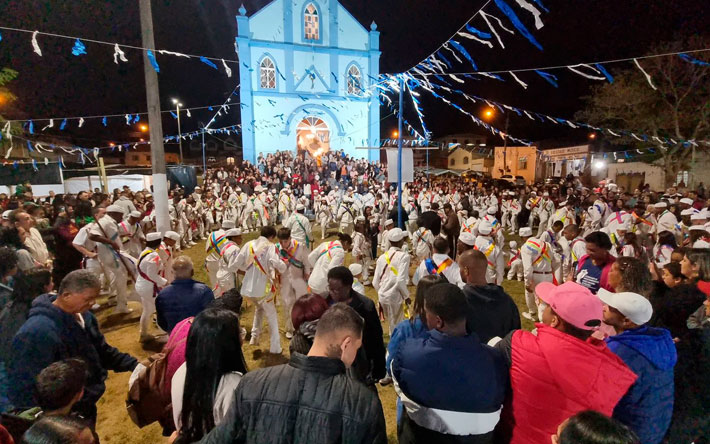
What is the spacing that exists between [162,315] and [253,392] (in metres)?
2.61

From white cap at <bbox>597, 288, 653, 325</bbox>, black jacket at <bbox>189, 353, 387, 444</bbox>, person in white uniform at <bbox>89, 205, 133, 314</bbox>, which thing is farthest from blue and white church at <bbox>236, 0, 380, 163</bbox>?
black jacket at <bbox>189, 353, 387, 444</bbox>

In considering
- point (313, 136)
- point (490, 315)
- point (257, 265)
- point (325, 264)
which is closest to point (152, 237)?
point (257, 265)

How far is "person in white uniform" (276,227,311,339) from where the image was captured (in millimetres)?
5863

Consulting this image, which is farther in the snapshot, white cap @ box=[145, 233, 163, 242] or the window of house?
the window of house

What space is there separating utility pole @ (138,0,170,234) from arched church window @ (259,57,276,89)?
21867 millimetres

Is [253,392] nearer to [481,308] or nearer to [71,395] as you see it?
[71,395]

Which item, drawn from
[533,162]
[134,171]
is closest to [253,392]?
[134,171]

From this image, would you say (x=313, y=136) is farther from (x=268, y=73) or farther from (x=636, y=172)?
(x=636, y=172)

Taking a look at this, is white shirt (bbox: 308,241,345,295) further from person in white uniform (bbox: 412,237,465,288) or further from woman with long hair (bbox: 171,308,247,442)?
woman with long hair (bbox: 171,308,247,442)

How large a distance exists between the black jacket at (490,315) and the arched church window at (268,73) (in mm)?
29278

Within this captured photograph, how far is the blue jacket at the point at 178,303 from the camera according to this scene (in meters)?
3.63

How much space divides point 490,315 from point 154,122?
816 cm

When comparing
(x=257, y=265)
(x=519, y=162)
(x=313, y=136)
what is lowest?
(x=257, y=265)

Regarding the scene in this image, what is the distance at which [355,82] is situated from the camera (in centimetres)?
3117
